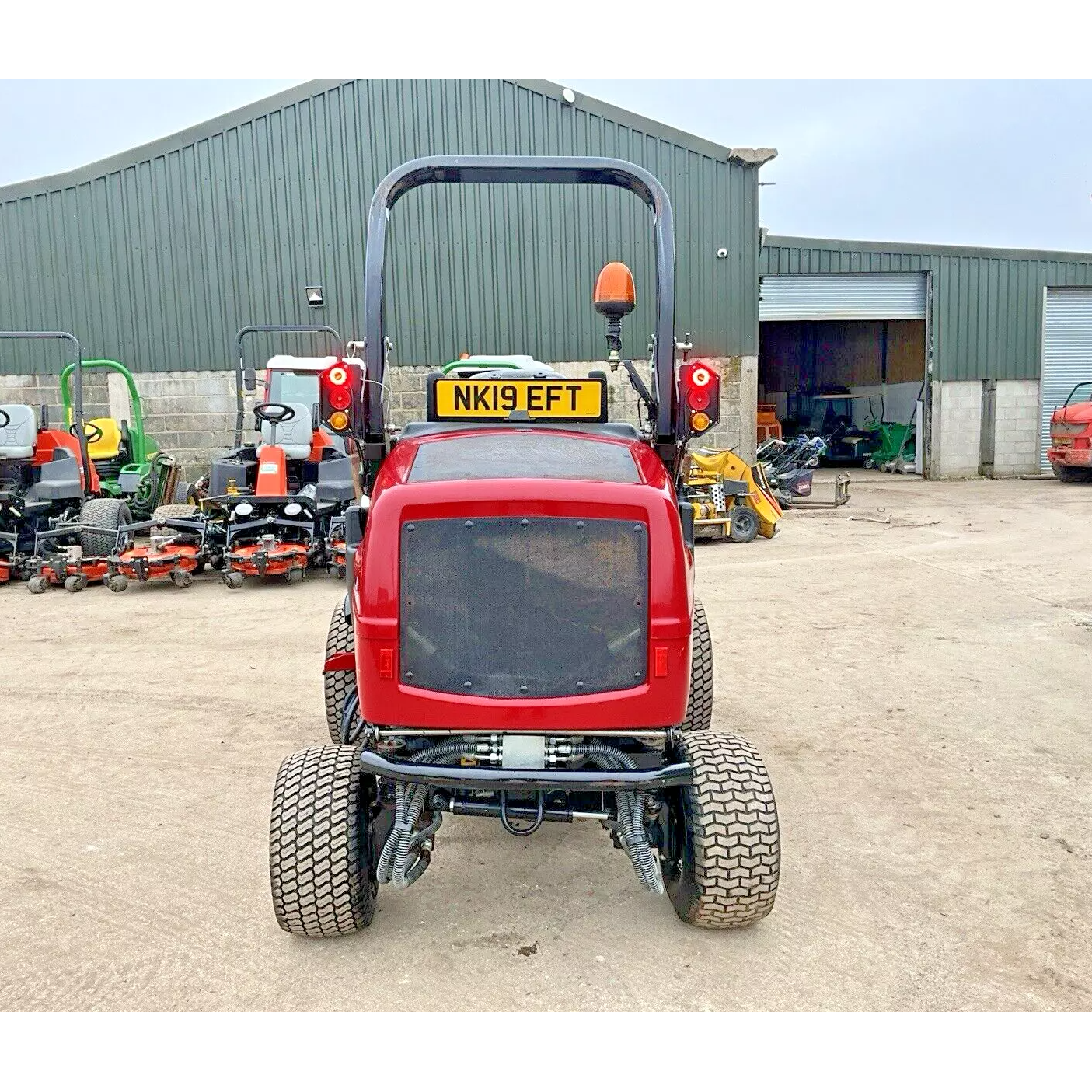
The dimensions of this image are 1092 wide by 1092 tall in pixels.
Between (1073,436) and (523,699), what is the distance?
1676 centimetres

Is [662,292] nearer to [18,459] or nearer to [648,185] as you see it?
[648,185]

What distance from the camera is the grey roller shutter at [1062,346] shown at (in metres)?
19.1

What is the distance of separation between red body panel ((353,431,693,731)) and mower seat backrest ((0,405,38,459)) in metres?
7.33

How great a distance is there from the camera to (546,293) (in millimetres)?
14227

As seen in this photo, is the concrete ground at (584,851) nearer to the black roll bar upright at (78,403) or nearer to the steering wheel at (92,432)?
the black roll bar upright at (78,403)

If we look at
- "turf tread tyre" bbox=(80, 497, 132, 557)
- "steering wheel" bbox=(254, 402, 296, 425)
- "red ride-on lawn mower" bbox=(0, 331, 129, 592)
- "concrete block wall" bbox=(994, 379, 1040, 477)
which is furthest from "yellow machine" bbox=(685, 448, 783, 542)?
"concrete block wall" bbox=(994, 379, 1040, 477)

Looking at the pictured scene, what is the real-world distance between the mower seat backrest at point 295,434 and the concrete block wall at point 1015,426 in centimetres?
1430

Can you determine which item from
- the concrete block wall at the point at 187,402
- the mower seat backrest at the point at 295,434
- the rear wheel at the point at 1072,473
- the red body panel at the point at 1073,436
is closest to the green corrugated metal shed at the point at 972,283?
the red body panel at the point at 1073,436

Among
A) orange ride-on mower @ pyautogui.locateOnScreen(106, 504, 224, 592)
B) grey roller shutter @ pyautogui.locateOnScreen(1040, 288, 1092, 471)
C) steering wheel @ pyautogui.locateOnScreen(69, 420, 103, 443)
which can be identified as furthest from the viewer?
grey roller shutter @ pyautogui.locateOnScreen(1040, 288, 1092, 471)

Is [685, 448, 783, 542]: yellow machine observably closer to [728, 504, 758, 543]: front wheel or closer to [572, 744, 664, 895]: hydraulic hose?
[728, 504, 758, 543]: front wheel

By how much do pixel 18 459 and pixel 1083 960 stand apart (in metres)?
9.08

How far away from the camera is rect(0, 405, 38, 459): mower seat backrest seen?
886 cm

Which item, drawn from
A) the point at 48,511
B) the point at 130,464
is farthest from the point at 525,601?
the point at 130,464

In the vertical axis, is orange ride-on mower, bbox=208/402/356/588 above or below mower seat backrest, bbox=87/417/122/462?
below
